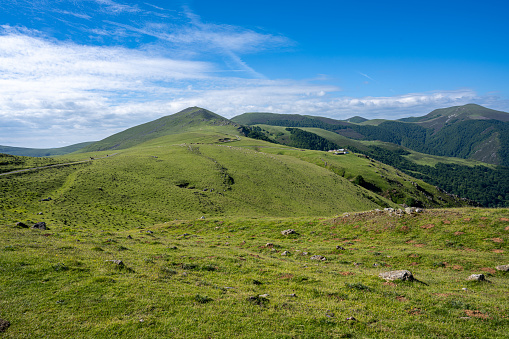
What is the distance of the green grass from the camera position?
11.2 m

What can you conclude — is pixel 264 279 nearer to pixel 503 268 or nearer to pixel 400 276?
pixel 400 276

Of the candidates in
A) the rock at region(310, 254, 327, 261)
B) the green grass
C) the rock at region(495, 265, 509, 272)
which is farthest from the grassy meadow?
the rock at region(310, 254, 327, 261)

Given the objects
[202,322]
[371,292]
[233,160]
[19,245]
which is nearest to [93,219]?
[19,245]

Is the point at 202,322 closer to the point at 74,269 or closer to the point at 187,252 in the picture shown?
the point at 74,269

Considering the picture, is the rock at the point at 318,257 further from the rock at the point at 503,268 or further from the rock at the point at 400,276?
the rock at the point at 503,268

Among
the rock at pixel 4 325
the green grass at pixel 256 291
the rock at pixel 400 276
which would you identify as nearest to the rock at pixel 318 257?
the green grass at pixel 256 291

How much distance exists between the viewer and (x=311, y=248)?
27.9 m

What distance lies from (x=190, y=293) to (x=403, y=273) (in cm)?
1430

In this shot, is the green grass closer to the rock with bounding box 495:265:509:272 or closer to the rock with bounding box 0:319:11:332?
the rock with bounding box 0:319:11:332

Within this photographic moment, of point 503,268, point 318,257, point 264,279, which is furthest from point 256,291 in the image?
point 503,268

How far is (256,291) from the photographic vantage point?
15.7 meters

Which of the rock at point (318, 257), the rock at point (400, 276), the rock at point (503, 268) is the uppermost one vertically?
the rock at point (400, 276)

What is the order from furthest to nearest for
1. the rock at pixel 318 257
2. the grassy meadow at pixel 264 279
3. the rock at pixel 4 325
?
the rock at pixel 318 257 → the grassy meadow at pixel 264 279 → the rock at pixel 4 325

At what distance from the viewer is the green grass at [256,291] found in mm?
11219
